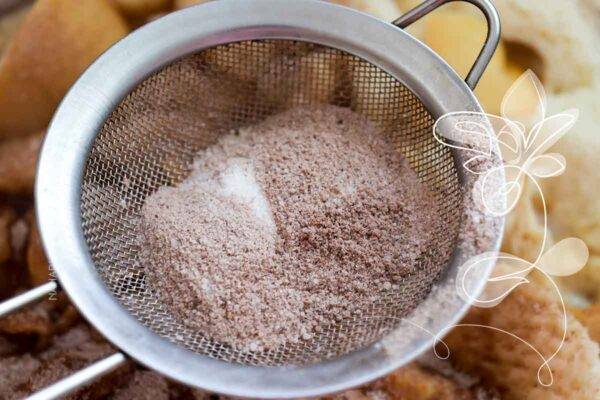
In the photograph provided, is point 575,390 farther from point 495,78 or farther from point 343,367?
point 495,78

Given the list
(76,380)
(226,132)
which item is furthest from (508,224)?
(76,380)

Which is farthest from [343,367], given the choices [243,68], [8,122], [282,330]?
[8,122]

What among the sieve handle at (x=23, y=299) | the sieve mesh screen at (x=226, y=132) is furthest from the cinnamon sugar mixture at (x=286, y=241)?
the sieve handle at (x=23, y=299)

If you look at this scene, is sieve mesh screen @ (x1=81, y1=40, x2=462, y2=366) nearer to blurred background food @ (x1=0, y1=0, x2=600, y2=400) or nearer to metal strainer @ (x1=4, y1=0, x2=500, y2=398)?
metal strainer @ (x1=4, y1=0, x2=500, y2=398)

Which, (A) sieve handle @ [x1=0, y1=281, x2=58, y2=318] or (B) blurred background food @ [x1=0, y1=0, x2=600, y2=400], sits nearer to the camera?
(A) sieve handle @ [x1=0, y1=281, x2=58, y2=318]

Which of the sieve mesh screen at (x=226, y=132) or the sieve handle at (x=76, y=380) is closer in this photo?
the sieve handle at (x=76, y=380)

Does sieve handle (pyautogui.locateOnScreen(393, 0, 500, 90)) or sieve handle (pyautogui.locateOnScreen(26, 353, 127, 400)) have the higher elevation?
sieve handle (pyautogui.locateOnScreen(393, 0, 500, 90))
